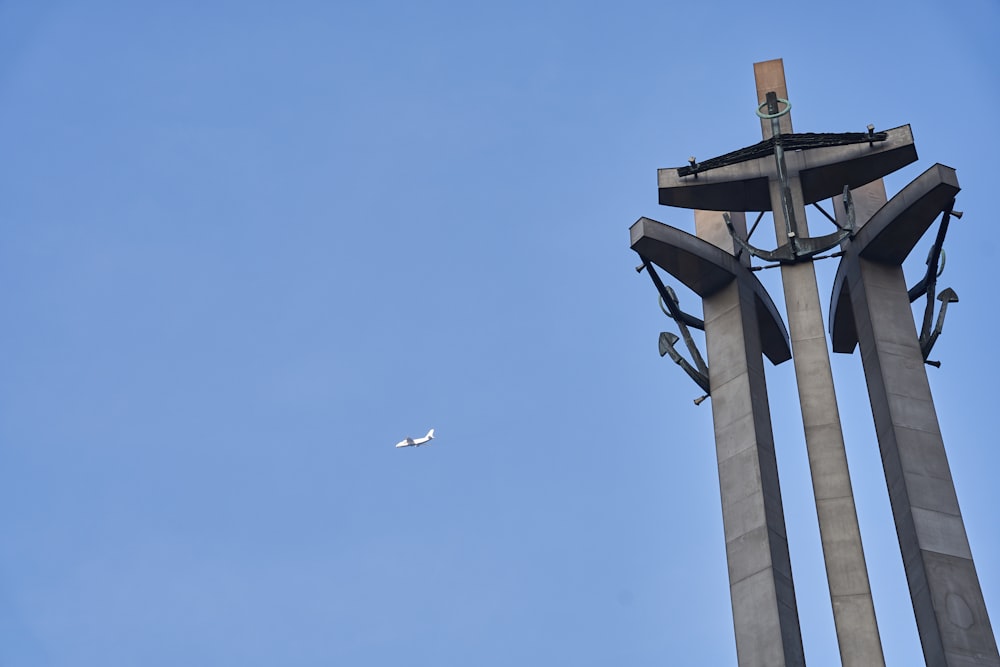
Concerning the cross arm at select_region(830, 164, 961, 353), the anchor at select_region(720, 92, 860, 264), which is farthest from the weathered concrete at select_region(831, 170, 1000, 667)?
the anchor at select_region(720, 92, 860, 264)

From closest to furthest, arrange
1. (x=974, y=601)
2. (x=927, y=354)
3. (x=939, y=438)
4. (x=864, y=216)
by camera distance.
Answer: (x=974, y=601)
(x=939, y=438)
(x=927, y=354)
(x=864, y=216)

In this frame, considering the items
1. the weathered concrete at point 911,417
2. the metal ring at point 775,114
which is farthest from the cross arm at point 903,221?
the metal ring at point 775,114

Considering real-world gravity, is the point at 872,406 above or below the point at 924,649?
above

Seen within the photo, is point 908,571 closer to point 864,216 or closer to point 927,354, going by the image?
point 927,354

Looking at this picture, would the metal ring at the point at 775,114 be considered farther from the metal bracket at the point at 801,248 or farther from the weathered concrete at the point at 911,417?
the metal bracket at the point at 801,248

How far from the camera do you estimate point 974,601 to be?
35562mm

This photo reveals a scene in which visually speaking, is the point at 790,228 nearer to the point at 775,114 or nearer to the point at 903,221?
the point at 903,221

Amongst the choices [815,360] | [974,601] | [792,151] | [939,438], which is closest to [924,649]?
[974,601]

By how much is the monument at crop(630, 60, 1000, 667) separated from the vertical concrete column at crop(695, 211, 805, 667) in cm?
→ 5

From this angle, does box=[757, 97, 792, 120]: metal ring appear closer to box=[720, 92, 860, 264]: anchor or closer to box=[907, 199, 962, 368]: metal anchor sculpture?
box=[720, 92, 860, 264]: anchor

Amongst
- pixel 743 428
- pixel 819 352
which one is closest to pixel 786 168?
pixel 819 352

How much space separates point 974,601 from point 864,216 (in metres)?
13.7

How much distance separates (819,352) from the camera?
40312 millimetres

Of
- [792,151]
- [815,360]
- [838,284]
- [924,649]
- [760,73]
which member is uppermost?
[760,73]
